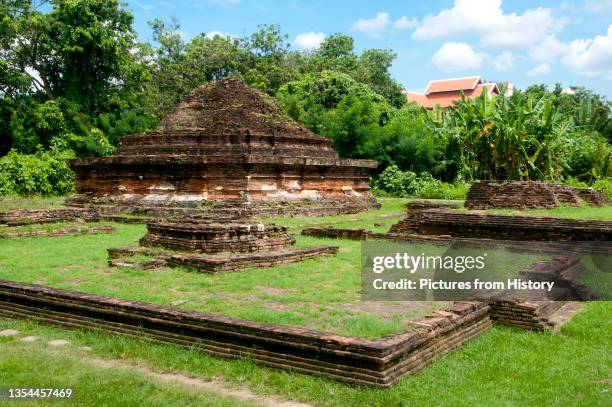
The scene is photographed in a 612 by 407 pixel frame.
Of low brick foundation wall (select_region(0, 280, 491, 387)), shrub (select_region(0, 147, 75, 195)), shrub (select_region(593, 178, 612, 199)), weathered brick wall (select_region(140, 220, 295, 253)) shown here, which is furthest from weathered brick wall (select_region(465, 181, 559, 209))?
shrub (select_region(0, 147, 75, 195))

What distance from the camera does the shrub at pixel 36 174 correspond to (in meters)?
22.2

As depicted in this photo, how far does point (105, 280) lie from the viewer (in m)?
7.39

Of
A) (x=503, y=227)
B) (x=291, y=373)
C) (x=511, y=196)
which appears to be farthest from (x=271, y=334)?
(x=511, y=196)

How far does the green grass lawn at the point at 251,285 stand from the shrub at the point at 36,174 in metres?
12.6

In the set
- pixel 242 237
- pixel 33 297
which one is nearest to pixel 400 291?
pixel 242 237

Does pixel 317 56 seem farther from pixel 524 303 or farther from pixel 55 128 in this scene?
pixel 524 303

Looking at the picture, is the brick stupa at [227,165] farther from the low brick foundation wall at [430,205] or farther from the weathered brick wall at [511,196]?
the weathered brick wall at [511,196]

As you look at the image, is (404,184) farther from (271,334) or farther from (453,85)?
(453,85)

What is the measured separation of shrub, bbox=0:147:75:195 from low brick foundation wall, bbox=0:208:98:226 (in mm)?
8412

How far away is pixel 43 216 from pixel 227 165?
4.40 m

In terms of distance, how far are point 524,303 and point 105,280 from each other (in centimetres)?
487

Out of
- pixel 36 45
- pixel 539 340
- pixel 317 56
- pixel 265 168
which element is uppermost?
pixel 317 56

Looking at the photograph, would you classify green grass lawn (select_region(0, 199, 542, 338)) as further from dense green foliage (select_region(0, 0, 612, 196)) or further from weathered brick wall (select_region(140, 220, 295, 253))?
dense green foliage (select_region(0, 0, 612, 196))

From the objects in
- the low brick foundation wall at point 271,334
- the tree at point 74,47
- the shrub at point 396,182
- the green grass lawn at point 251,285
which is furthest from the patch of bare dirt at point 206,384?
the tree at point 74,47
